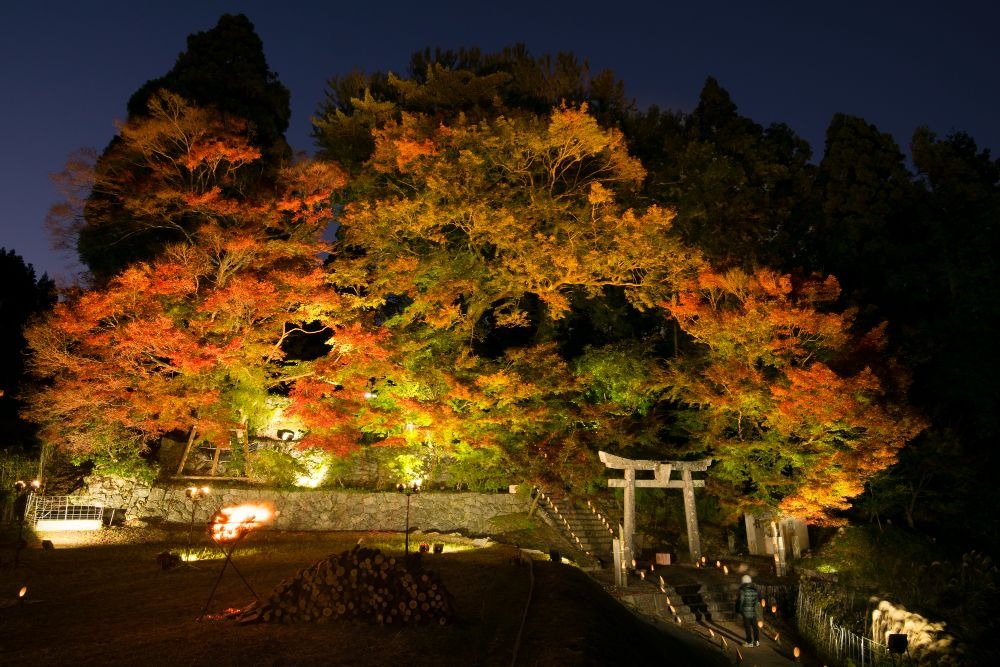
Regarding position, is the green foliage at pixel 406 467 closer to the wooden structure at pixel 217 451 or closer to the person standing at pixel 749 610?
the wooden structure at pixel 217 451

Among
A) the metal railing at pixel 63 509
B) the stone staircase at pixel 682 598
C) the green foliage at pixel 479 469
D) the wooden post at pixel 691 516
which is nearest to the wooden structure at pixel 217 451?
the metal railing at pixel 63 509

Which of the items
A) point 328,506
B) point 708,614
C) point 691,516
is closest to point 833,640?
point 708,614

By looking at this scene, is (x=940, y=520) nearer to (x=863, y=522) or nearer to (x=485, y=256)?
(x=863, y=522)

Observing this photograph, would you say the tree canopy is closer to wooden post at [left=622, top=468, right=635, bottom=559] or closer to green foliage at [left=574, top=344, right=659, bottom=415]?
green foliage at [left=574, top=344, right=659, bottom=415]

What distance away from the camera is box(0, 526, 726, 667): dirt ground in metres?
5.36

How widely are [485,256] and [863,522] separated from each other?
13.0m

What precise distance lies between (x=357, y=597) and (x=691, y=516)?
1143 cm

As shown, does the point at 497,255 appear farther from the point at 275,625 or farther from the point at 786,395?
the point at 275,625

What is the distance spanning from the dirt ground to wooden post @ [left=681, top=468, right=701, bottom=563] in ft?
23.3

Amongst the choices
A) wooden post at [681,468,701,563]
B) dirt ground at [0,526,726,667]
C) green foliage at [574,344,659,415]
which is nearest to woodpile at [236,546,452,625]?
dirt ground at [0,526,726,667]

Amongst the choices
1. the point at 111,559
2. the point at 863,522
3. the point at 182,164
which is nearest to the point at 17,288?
the point at 182,164

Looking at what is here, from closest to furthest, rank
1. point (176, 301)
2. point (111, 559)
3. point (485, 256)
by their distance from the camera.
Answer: point (111, 559) < point (176, 301) < point (485, 256)

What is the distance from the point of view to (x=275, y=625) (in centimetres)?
618

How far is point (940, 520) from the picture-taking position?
17125 millimetres
